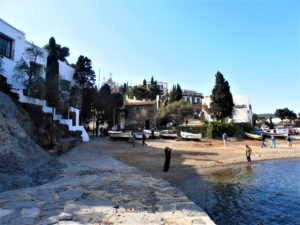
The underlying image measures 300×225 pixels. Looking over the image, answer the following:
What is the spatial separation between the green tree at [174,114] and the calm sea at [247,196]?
99.8 feet

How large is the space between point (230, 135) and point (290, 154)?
38.8 ft

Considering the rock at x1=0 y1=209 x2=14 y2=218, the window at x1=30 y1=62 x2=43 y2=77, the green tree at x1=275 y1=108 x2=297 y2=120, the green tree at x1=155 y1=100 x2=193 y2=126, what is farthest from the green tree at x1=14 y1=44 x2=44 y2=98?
the green tree at x1=275 y1=108 x2=297 y2=120

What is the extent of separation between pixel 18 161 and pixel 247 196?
30.3 feet

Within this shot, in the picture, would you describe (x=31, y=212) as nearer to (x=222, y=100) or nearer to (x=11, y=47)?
(x=11, y=47)

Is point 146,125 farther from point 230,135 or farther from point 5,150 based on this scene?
point 5,150

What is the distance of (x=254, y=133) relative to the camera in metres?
32.7

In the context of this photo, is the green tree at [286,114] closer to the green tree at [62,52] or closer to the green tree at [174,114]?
the green tree at [174,114]

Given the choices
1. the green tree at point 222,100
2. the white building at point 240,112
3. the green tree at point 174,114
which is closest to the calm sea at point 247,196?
the green tree at point 222,100

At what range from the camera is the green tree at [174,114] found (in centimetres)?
4225

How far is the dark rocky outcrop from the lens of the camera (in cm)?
655

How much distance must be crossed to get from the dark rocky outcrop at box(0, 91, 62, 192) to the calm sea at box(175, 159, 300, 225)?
613 cm

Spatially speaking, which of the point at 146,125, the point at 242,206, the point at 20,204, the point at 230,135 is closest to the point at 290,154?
the point at 230,135

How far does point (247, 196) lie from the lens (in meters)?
7.84

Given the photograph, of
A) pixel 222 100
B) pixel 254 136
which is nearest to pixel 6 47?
pixel 222 100
